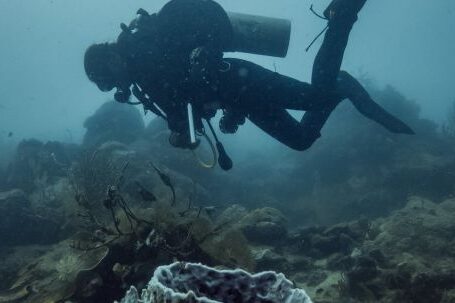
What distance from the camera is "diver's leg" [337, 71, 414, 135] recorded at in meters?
7.51

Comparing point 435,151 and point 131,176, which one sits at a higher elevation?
point 435,151

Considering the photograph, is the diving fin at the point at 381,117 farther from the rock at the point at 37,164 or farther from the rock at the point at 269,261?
the rock at the point at 37,164

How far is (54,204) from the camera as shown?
38.3 ft

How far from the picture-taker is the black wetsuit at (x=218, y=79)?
230 inches

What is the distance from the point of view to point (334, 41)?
693cm

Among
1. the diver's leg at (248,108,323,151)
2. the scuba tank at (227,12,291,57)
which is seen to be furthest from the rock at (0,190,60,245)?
the scuba tank at (227,12,291,57)

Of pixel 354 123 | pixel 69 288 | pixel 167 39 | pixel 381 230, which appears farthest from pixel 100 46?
pixel 354 123

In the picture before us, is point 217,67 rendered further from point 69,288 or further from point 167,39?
point 69,288

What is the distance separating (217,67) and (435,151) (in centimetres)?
1397

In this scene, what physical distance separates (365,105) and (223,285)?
20.3ft

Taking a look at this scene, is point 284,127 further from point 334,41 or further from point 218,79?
point 334,41

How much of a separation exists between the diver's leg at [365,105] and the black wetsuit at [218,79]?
141 millimetres

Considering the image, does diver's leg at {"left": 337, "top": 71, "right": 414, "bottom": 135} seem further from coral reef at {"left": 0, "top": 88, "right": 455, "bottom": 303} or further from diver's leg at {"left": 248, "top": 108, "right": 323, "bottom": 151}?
coral reef at {"left": 0, "top": 88, "right": 455, "bottom": 303}

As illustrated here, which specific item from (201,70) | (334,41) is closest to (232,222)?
(201,70)
